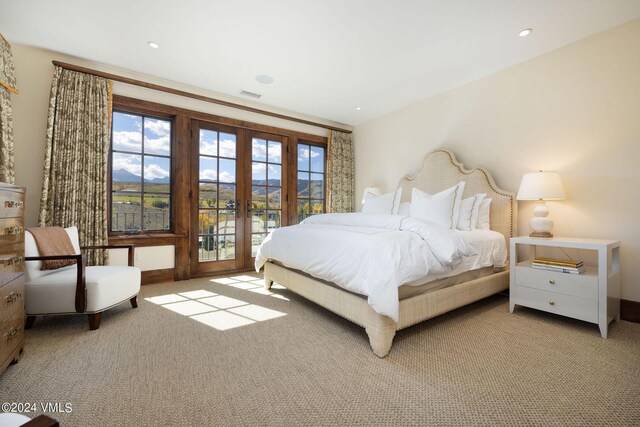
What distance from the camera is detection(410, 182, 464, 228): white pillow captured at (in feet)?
10.1

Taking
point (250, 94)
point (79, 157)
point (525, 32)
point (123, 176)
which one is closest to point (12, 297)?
point (79, 157)

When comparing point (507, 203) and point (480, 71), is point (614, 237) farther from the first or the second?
point (480, 71)

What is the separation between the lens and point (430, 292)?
6.83 ft

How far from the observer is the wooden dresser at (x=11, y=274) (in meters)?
1.45

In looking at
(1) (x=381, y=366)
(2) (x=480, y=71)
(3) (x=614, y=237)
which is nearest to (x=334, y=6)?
(2) (x=480, y=71)

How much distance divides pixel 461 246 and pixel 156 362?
216 cm

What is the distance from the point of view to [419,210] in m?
3.30

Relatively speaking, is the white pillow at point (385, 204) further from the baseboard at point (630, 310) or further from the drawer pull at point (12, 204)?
the drawer pull at point (12, 204)

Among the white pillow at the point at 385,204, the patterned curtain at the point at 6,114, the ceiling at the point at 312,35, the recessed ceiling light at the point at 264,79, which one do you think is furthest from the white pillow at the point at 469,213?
the patterned curtain at the point at 6,114

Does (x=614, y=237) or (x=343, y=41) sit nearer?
(x=614, y=237)

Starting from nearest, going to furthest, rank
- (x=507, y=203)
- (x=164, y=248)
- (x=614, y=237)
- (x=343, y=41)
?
(x=614, y=237)
(x=343, y=41)
(x=507, y=203)
(x=164, y=248)

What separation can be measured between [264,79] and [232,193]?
5.41ft

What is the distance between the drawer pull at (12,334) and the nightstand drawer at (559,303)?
3.54 meters

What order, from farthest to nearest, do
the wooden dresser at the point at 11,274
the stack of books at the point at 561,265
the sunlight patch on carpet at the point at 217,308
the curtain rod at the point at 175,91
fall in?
the curtain rod at the point at 175,91 → the sunlight patch on carpet at the point at 217,308 → the stack of books at the point at 561,265 → the wooden dresser at the point at 11,274
